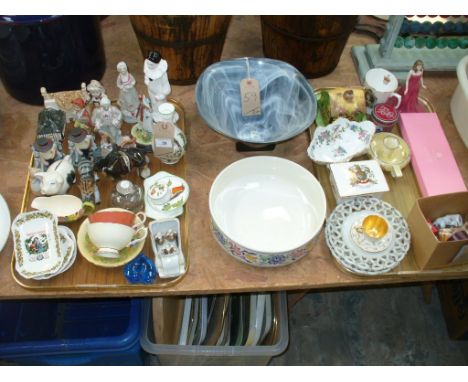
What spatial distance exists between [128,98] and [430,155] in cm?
82

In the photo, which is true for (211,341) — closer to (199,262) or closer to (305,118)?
(199,262)

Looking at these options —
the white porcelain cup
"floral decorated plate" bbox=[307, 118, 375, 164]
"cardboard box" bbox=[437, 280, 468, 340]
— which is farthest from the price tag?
"cardboard box" bbox=[437, 280, 468, 340]

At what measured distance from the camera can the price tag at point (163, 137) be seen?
123 centimetres

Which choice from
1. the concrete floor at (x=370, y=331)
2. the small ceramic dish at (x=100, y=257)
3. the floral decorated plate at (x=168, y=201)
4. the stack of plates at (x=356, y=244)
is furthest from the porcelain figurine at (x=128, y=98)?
the concrete floor at (x=370, y=331)

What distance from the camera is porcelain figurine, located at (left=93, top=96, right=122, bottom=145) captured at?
1.29m

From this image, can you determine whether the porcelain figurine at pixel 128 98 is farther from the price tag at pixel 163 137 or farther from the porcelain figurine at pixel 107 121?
the price tag at pixel 163 137

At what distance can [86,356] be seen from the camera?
1453mm

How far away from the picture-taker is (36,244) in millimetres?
1143

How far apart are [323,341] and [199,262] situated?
0.83 m

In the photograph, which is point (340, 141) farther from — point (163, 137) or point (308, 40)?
point (163, 137)

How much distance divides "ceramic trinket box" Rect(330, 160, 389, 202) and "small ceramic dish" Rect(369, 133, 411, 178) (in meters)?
0.05

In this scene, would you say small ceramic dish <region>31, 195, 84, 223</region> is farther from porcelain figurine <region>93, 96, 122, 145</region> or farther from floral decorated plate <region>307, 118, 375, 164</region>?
floral decorated plate <region>307, 118, 375, 164</region>

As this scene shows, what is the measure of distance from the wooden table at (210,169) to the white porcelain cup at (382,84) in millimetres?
122

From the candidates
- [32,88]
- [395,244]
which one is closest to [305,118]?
[395,244]
